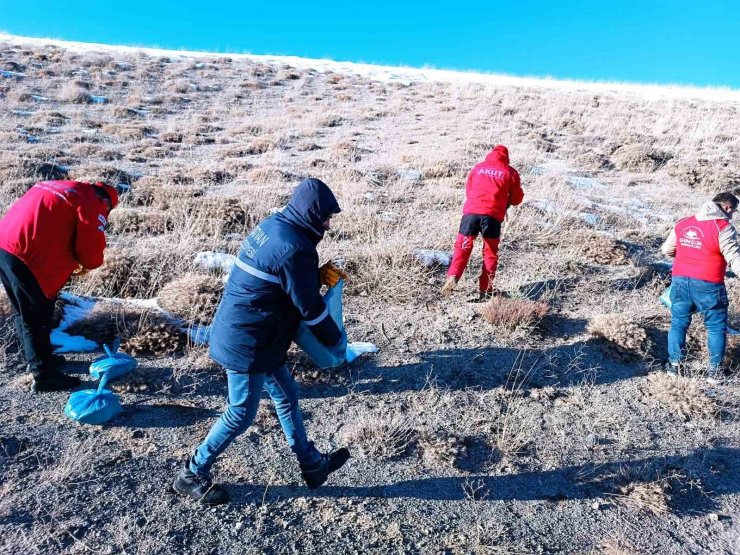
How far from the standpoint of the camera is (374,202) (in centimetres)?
941

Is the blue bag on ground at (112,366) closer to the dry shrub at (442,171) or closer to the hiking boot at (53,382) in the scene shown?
the hiking boot at (53,382)

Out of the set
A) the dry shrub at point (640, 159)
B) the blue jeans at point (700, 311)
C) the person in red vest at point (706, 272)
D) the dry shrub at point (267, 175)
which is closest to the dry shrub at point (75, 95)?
the dry shrub at point (267, 175)

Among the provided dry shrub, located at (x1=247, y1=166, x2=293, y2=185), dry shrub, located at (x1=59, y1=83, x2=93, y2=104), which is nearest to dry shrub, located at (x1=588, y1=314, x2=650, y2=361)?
dry shrub, located at (x1=247, y1=166, x2=293, y2=185)

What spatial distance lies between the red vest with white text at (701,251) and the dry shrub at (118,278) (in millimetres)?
5506

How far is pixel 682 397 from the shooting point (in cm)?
457

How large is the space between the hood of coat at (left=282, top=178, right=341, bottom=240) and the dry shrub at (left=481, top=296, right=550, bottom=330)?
323 cm

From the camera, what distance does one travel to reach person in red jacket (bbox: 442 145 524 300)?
230 inches

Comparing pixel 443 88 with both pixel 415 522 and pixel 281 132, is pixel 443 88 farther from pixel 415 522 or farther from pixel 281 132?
pixel 415 522

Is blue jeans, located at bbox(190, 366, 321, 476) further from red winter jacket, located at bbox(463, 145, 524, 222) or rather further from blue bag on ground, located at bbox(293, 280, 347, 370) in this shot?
red winter jacket, located at bbox(463, 145, 524, 222)

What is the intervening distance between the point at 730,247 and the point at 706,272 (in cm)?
29

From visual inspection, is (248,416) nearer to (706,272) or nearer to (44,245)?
(44,245)

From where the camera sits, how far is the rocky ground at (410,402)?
3.08 meters

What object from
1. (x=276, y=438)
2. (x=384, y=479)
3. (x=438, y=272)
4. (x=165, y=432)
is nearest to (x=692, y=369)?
(x=438, y=272)

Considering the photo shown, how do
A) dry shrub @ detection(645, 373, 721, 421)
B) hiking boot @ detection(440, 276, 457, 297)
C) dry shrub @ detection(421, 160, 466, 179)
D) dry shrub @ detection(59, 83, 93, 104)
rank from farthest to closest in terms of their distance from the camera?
dry shrub @ detection(59, 83, 93, 104), dry shrub @ detection(421, 160, 466, 179), hiking boot @ detection(440, 276, 457, 297), dry shrub @ detection(645, 373, 721, 421)
